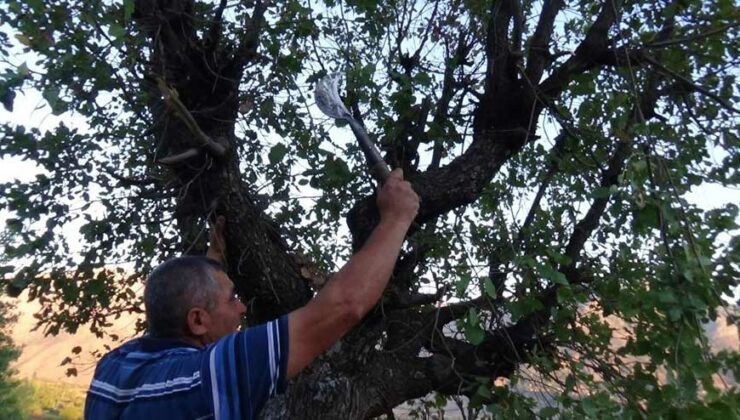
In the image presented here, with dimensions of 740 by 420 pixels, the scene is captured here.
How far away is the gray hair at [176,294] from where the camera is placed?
8.14ft

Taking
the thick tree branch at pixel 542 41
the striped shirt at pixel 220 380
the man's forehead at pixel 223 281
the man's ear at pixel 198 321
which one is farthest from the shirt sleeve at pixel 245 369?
the thick tree branch at pixel 542 41

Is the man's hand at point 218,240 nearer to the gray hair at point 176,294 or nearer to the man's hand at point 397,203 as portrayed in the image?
the gray hair at point 176,294

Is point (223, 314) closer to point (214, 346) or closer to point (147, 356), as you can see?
point (147, 356)

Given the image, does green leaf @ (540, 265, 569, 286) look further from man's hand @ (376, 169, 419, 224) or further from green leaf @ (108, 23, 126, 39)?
green leaf @ (108, 23, 126, 39)

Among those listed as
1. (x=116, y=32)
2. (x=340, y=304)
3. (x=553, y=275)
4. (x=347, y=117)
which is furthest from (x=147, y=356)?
(x=553, y=275)

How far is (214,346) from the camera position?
84.4 inches

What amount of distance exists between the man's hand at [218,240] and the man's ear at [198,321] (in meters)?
2.12

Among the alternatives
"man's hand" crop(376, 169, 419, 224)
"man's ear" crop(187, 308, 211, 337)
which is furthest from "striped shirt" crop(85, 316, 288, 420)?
"man's hand" crop(376, 169, 419, 224)

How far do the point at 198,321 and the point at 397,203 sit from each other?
76cm

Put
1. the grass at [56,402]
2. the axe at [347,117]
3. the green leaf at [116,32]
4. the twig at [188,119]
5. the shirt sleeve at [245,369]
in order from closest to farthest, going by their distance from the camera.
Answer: the shirt sleeve at [245,369], the axe at [347,117], the green leaf at [116,32], the twig at [188,119], the grass at [56,402]

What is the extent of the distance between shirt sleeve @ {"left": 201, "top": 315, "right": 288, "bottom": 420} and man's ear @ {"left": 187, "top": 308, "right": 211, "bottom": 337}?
358 millimetres

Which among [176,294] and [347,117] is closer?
[176,294]

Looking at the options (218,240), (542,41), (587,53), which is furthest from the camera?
(542,41)

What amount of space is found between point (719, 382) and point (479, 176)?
2.50 metres
